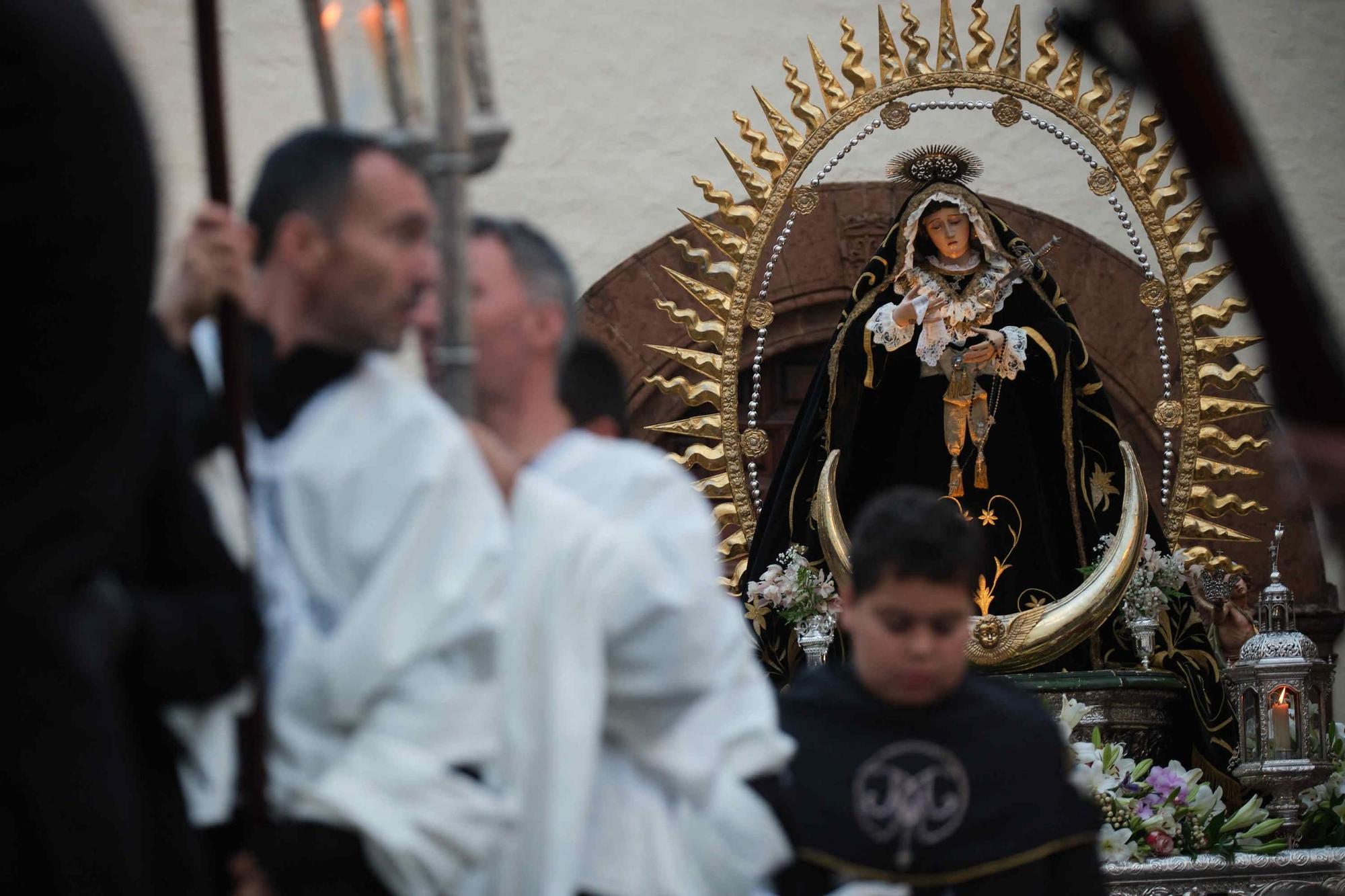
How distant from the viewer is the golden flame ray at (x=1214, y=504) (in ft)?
21.6

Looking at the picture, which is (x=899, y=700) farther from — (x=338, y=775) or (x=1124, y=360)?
(x=1124, y=360)

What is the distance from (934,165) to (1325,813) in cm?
247

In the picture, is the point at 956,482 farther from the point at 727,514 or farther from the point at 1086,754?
the point at 1086,754

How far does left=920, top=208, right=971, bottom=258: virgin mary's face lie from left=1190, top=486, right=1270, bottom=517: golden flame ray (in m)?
1.09

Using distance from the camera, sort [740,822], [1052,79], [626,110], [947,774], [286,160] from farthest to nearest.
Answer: [626,110]
[1052,79]
[947,774]
[740,822]
[286,160]

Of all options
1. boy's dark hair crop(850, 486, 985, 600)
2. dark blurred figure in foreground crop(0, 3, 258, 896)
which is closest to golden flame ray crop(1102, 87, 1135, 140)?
boy's dark hair crop(850, 486, 985, 600)

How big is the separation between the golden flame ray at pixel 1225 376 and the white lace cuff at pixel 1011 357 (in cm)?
58

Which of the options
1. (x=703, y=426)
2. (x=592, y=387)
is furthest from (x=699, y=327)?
(x=592, y=387)

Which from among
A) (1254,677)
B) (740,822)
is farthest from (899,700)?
(1254,677)

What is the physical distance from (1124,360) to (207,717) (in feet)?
23.2

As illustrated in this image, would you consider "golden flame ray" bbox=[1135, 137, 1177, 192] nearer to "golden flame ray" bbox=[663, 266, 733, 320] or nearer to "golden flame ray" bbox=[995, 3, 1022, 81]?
"golden flame ray" bbox=[995, 3, 1022, 81]

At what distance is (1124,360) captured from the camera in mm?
8695

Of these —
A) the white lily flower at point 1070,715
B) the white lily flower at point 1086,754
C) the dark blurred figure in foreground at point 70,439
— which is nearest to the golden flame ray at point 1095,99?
the white lily flower at point 1070,715

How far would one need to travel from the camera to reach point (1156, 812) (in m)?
5.36
